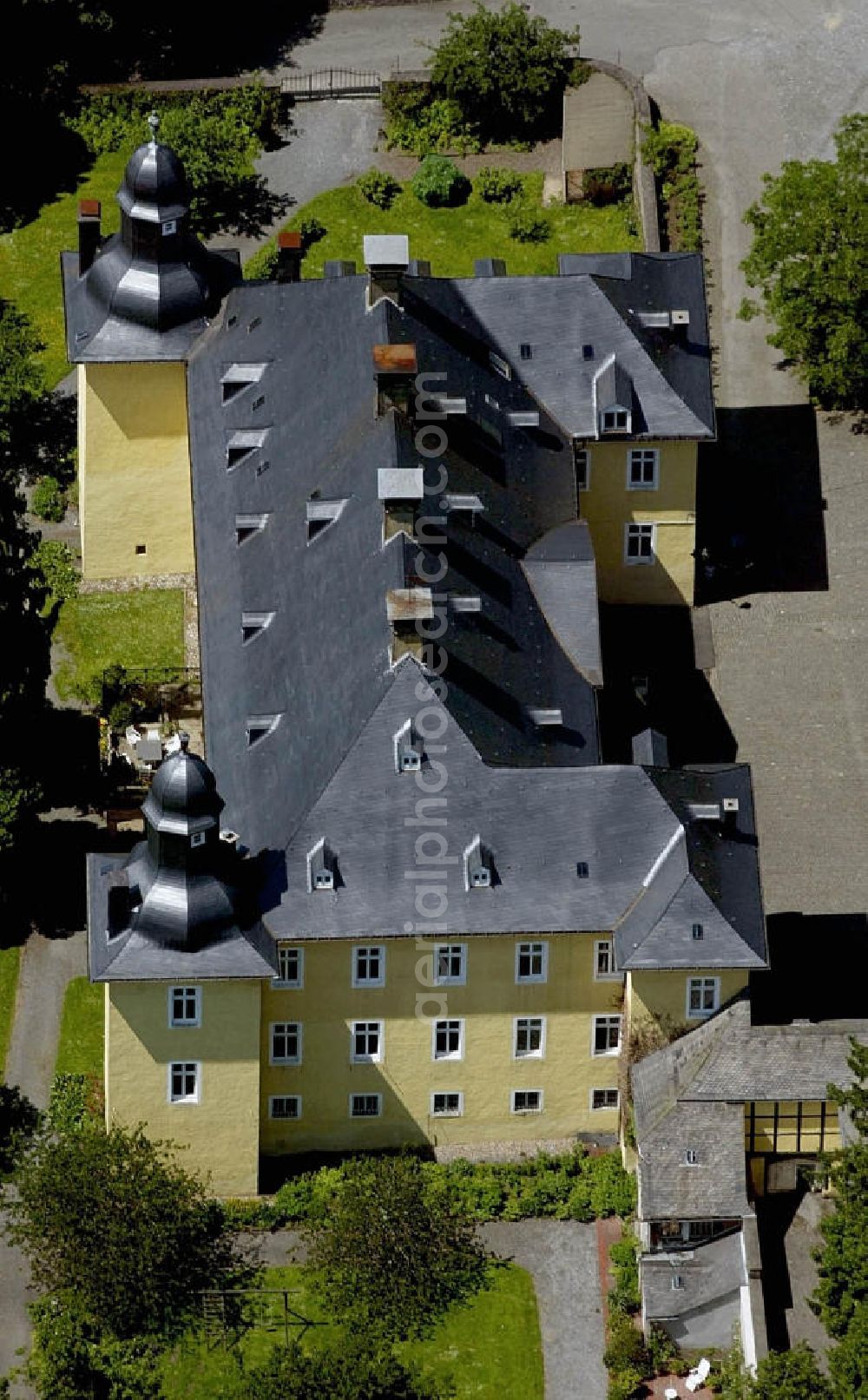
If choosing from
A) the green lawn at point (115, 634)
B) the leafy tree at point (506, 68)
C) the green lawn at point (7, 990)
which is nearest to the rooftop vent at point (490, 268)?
the green lawn at point (115, 634)

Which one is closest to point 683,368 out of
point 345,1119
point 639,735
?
point 639,735

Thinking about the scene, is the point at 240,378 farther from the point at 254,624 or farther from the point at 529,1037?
the point at 529,1037

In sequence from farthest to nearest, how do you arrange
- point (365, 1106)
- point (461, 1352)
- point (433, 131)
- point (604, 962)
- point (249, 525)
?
point (433, 131), point (249, 525), point (365, 1106), point (604, 962), point (461, 1352)

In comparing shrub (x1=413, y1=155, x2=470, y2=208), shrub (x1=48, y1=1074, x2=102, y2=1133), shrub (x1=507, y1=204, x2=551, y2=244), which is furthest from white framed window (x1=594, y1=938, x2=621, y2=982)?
shrub (x1=413, y1=155, x2=470, y2=208)

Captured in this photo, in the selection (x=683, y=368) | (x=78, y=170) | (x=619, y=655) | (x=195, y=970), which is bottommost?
(x=195, y=970)

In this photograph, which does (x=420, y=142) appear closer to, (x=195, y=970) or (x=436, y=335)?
(x=436, y=335)

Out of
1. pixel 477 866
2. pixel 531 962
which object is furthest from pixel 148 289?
pixel 531 962
